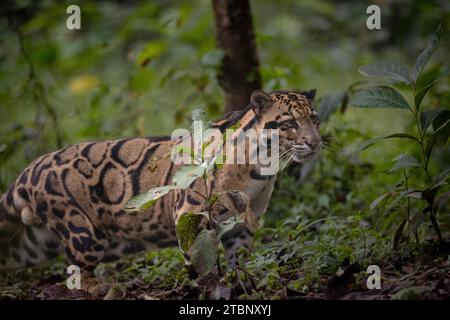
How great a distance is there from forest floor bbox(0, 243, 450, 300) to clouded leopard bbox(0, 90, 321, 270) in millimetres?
303

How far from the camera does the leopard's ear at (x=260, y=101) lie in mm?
5180

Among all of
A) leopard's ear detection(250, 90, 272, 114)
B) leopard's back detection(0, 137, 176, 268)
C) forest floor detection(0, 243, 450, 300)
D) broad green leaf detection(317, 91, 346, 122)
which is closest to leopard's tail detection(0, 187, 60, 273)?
leopard's back detection(0, 137, 176, 268)

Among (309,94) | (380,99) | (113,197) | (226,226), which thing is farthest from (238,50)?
(226,226)

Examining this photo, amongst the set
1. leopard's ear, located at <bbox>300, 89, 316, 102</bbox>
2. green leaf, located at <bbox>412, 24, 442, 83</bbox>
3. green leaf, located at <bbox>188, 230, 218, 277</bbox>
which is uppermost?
green leaf, located at <bbox>412, 24, 442, 83</bbox>

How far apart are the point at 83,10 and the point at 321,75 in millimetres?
4916

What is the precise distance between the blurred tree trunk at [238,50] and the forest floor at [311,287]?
88.3 inches

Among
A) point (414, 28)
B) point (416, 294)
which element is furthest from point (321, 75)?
point (416, 294)

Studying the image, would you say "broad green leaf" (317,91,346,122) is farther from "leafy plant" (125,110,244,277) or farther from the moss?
the moss

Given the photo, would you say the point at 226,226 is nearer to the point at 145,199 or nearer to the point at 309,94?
the point at 145,199

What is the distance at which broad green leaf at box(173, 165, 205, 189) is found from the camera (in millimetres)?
4332

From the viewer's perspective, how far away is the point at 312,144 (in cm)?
512

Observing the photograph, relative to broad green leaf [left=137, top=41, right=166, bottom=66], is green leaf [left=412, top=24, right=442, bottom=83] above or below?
below

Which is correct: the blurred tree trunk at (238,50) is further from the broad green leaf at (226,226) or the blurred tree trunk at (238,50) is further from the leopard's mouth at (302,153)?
the broad green leaf at (226,226)

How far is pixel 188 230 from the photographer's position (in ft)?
15.3
